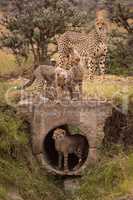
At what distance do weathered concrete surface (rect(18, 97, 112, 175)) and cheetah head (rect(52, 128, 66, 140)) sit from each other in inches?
12.0

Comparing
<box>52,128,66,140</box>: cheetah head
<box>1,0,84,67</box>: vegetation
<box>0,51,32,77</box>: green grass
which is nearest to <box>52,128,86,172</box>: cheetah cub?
<box>52,128,66,140</box>: cheetah head

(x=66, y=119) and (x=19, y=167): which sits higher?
(x=66, y=119)

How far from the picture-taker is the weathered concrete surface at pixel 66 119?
21406 millimetres

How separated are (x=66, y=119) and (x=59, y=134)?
62 cm

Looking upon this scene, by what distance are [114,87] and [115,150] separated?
3.65 meters

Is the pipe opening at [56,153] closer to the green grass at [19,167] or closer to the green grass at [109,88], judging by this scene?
→ the green grass at [19,167]

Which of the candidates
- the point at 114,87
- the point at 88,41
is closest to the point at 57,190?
the point at 114,87

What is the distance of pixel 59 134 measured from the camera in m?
21.9

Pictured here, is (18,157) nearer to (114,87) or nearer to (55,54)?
(114,87)

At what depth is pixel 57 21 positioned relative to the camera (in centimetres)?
3155

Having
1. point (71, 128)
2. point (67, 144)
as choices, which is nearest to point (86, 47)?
point (71, 128)

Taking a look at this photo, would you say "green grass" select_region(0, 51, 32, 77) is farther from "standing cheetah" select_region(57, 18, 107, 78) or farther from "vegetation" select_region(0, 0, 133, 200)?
"standing cheetah" select_region(57, 18, 107, 78)

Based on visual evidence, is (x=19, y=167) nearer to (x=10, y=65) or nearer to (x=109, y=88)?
(x=109, y=88)

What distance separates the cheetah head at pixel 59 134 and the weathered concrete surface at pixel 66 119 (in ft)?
1.00
